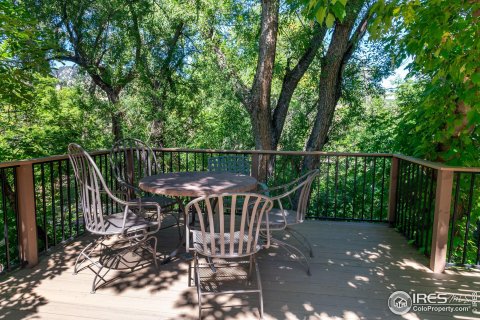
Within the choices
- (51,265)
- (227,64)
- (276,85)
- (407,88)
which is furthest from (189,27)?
(51,265)

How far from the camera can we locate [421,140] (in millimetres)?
3559

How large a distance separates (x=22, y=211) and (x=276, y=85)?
8.82 meters

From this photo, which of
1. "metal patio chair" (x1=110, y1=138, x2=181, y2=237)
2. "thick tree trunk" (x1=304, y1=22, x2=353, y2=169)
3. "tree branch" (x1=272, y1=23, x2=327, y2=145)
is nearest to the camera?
"metal patio chair" (x1=110, y1=138, x2=181, y2=237)

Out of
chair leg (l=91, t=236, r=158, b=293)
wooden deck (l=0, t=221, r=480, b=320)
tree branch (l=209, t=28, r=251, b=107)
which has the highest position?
tree branch (l=209, t=28, r=251, b=107)

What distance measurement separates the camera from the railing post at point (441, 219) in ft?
8.99

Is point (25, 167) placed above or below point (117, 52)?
below

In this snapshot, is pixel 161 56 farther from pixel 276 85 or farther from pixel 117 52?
pixel 276 85

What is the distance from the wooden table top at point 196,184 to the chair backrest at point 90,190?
365 millimetres

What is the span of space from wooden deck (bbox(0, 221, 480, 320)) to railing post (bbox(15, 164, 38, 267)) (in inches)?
5.8

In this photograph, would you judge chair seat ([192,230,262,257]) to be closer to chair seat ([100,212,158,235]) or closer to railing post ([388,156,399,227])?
chair seat ([100,212,158,235])

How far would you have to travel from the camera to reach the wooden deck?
84.4 inches

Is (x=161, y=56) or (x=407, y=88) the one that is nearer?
(x=407, y=88)

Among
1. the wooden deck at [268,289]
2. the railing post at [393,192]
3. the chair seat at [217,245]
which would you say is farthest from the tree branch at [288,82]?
the chair seat at [217,245]

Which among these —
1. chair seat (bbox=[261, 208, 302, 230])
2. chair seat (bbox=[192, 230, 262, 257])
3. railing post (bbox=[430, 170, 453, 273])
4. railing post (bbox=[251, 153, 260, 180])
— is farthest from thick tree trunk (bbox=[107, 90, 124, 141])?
railing post (bbox=[430, 170, 453, 273])
